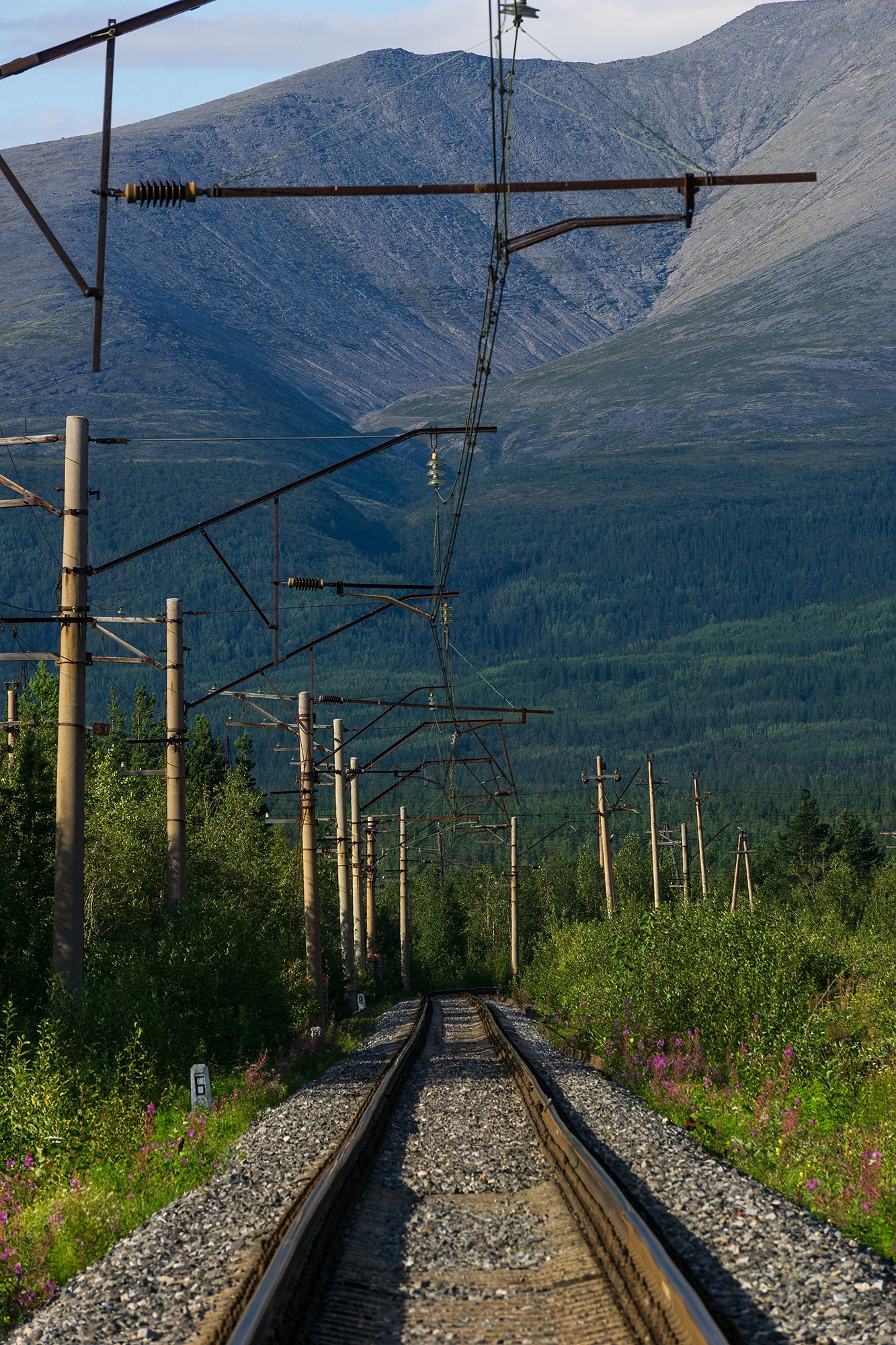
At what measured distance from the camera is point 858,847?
126188 mm

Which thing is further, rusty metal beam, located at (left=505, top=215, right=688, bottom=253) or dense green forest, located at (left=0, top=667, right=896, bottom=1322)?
dense green forest, located at (left=0, top=667, right=896, bottom=1322)

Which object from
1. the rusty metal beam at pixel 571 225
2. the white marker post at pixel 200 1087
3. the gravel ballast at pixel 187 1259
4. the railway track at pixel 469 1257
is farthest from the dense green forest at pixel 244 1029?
the rusty metal beam at pixel 571 225

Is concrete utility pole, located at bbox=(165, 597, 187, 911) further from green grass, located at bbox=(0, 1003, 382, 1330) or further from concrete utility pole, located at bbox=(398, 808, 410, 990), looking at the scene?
concrete utility pole, located at bbox=(398, 808, 410, 990)

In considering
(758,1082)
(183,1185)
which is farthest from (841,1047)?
(183,1185)

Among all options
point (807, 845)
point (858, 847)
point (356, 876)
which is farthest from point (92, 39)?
point (807, 845)

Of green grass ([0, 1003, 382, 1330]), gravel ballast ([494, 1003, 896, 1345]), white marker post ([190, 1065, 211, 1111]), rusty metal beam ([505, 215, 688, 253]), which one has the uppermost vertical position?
rusty metal beam ([505, 215, 688, 253])

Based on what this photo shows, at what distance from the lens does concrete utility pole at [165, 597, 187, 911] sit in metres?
29.8

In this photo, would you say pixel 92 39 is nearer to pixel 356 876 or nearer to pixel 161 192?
pixel 161 192

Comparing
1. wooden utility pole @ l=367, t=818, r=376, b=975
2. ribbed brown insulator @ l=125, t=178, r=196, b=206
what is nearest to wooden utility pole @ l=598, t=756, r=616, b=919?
wooden utility pole @ l=367, t=818, r=376, b=975

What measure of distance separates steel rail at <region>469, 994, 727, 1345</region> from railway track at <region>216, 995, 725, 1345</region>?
17 mm

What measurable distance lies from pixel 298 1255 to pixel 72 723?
40.1 ft

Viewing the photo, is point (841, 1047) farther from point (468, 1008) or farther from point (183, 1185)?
point (468, 1008)

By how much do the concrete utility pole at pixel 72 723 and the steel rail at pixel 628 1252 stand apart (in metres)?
7.46

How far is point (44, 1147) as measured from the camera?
17.3 m
